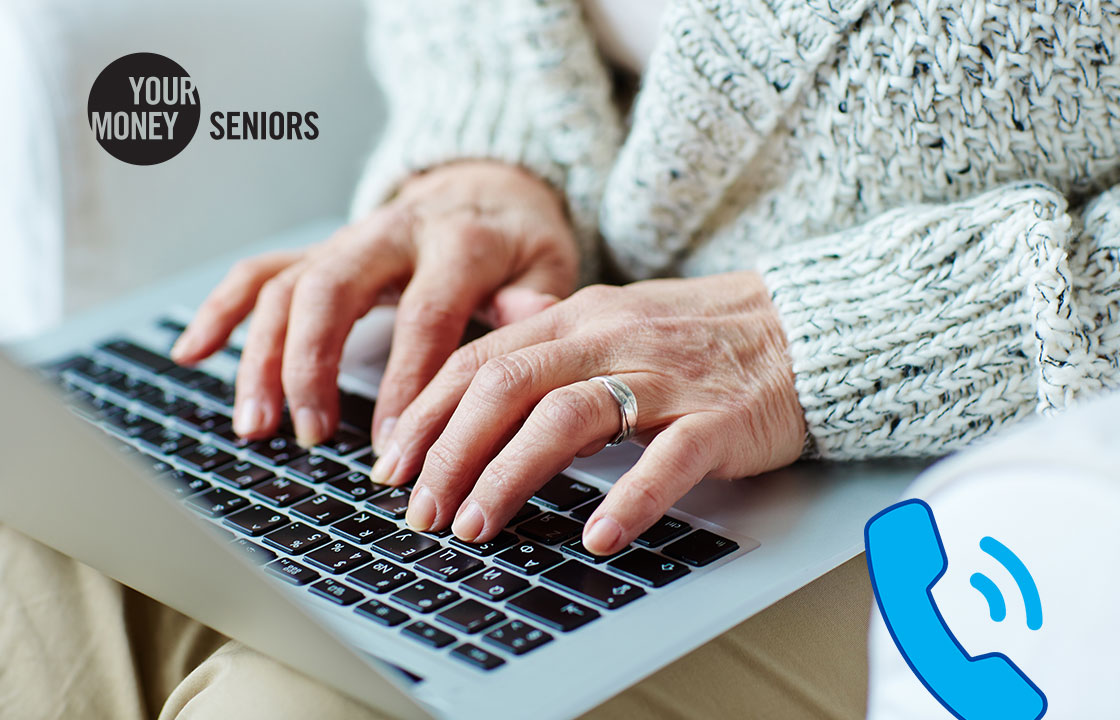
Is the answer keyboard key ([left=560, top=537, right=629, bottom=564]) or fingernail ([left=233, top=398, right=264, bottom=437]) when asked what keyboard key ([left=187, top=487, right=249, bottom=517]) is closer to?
fingernail ([left=233, top=398, right=264, bottom=437])

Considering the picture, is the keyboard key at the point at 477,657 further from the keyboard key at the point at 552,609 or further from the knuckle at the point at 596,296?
the knuckle at the point at 596,296

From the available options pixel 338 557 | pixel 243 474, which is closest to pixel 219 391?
pixel 243 474

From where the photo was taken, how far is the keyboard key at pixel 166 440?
0.56 m

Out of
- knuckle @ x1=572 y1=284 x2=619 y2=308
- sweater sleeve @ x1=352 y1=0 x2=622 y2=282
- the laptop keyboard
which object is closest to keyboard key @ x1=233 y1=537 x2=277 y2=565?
the laptop keyboard

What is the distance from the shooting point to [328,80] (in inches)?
39.5

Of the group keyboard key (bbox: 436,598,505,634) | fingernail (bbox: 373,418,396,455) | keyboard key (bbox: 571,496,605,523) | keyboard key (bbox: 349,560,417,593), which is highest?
keyboard key (bbox: 436,598,505,634)

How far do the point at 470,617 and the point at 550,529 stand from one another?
2.8 inches

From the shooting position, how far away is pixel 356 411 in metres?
0.60

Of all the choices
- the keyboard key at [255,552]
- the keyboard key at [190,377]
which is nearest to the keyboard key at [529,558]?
the keyboard key at [255,552]

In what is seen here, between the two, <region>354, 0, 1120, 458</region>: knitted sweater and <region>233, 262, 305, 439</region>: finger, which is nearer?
<region>354, 0, 1120, 458</region>: knitted sweater

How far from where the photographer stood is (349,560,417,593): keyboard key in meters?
0.41

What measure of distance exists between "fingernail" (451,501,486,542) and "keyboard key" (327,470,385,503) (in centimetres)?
8

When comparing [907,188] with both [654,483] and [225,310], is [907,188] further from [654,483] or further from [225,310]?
[225,310]

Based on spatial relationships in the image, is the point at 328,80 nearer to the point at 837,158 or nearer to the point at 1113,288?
the point at 837,158
